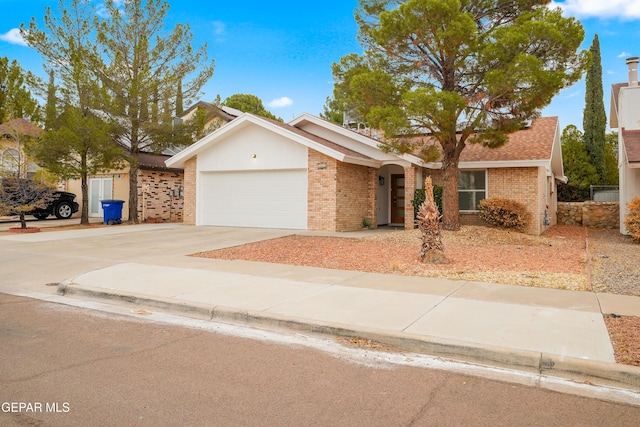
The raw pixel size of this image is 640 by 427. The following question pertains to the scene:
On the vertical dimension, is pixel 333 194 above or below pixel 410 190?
below

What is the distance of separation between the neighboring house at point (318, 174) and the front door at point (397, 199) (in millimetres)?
531

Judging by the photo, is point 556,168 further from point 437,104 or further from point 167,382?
point 167,382

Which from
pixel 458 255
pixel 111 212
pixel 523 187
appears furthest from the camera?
pixel 111 212

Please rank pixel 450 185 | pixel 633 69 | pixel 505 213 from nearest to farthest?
pixel 450 185 < pixel 505 213 < pixel 633 69

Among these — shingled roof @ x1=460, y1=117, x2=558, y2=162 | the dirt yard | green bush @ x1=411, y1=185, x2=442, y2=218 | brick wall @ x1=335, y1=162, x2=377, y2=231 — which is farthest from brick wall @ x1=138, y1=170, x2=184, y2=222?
shingled roof @ x1=460, y1=117, x2=558, y2=162

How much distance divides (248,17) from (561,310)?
17.4 metres

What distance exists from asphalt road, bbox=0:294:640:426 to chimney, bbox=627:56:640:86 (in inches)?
707

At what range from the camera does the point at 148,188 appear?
2295cm

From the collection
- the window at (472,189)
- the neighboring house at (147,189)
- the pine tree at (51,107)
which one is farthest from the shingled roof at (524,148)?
the pine tree at (51,107)

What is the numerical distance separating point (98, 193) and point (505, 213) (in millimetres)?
19834

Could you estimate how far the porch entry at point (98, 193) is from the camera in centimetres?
2438

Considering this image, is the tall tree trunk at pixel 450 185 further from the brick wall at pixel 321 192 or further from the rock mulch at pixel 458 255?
the brick wall at pixel 321 192

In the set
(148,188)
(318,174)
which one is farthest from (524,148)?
(148,188)

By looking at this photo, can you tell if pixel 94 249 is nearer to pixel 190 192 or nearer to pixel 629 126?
pixel 190 192
